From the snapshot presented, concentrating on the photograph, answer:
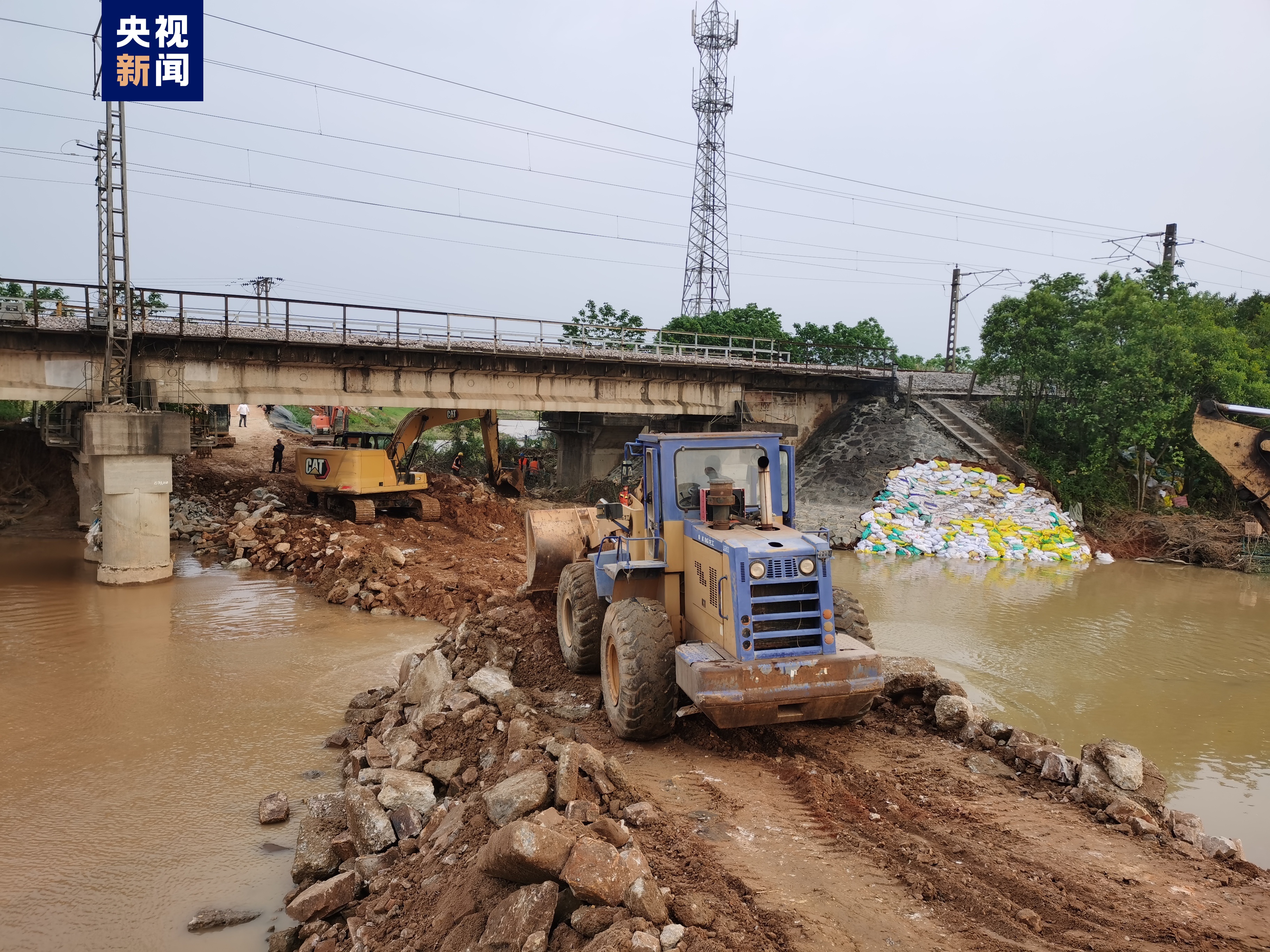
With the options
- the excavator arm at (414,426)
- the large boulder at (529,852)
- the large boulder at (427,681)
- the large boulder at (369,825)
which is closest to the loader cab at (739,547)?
the large boulder at (529,852)

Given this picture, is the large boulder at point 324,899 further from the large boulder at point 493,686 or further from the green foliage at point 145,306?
the green foliage at point 145,306

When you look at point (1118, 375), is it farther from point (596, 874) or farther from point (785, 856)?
point (596, 874)

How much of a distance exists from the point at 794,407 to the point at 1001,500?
823 centimetres

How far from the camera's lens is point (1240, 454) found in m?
9.15

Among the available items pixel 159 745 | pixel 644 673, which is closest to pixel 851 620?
pixel 644 673

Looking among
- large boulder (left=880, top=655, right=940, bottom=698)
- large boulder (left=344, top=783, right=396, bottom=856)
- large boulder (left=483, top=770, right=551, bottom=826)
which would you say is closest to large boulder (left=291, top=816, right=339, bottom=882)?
large boulder (left=344, top=783, right=396, bottom=856)

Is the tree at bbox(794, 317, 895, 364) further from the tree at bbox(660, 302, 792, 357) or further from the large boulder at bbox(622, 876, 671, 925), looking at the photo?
the large boulder at bbox(622, 876, 671, 925)

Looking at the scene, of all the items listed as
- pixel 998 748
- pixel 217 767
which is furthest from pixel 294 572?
pixel 998 748

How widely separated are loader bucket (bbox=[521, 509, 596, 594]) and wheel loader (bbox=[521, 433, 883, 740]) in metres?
2.05

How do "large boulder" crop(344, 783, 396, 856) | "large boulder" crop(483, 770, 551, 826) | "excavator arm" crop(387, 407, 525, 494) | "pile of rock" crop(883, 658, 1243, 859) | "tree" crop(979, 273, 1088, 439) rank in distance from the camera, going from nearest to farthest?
"large boulder" crop(483, 770, 551, 826)
"pile of rock" crop(883, 658, 1243, 859)
"large boulder" crop(344, 783, 396, 856)
"excavator arm" crop(387, 407, 525, 494)
"tree" crop(979, 273, 1088, 439)

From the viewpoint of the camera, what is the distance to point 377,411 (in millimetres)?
53094

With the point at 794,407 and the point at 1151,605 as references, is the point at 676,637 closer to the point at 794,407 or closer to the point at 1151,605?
the point at 1151,605

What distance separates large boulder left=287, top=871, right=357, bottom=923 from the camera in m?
5.72

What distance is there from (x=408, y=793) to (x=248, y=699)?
4935 mm
